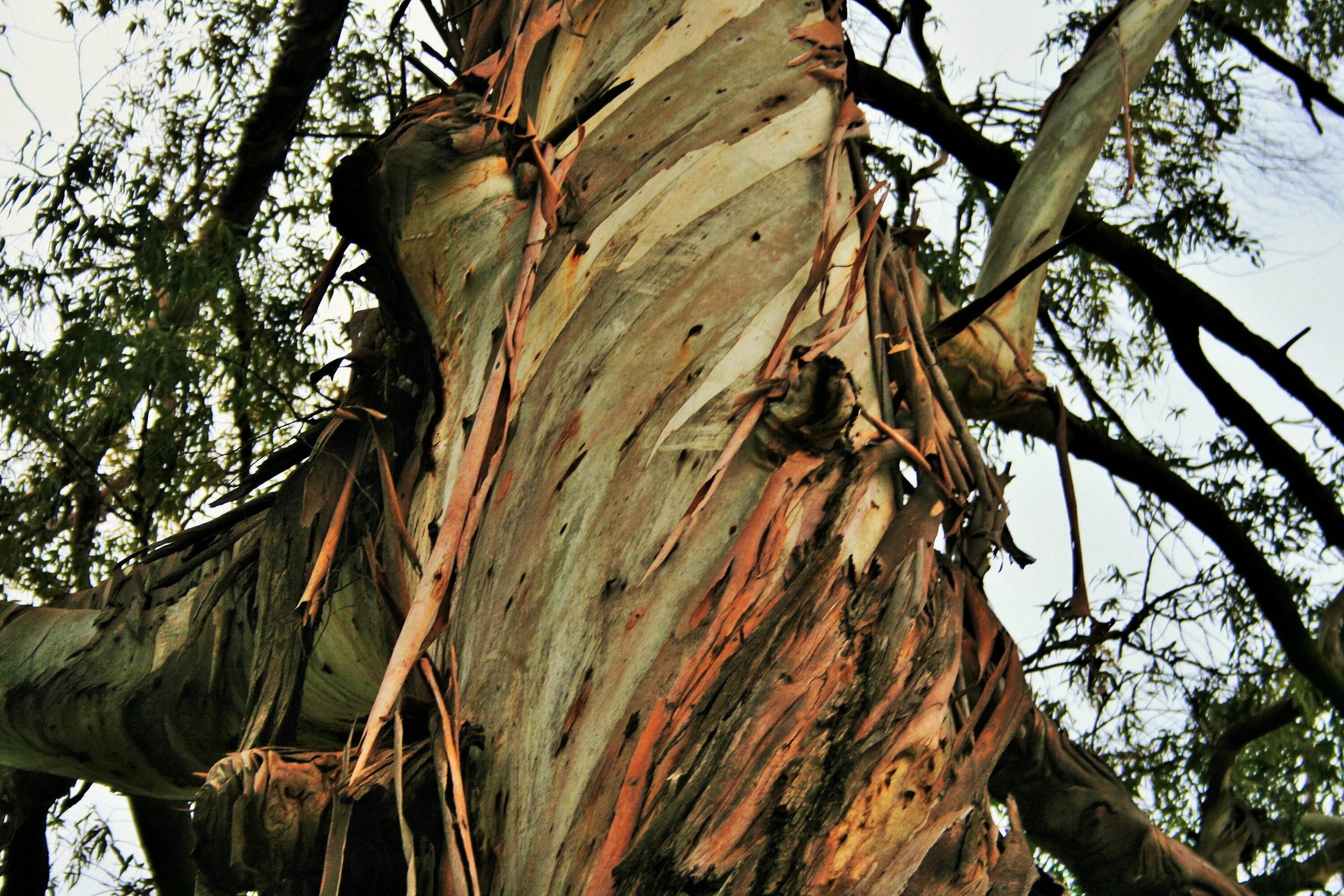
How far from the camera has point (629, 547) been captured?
2.71ft

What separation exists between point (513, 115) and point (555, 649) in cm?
63

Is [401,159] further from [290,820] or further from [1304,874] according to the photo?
[1304,874]

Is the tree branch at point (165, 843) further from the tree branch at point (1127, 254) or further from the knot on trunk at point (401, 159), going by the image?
the tree branch at point (1127, 254)

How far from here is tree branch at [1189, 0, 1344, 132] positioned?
11.4 ft

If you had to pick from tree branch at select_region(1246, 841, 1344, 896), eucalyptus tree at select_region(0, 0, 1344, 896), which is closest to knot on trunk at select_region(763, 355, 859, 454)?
eucalyptus tree at select_region(0, 0, 1344, 896)

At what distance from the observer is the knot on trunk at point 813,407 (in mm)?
818

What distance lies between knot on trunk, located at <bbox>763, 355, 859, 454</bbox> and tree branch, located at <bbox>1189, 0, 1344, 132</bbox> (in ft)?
10.7

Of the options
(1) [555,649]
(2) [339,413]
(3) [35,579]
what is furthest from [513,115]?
(3) [35,579]

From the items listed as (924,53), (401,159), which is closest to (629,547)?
(401,159)

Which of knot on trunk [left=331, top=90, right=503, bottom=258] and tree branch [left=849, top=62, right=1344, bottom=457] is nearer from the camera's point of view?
knot on trunk [left=331, top=90, right=503, bottom=258]

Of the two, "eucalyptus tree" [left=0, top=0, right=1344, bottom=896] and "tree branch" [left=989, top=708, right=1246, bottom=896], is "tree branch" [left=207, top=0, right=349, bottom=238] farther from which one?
"tree branch" [left=989, top=708, right=1246, bottom=896]

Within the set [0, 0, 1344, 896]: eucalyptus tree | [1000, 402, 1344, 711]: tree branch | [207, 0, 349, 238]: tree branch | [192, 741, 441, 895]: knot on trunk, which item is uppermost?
[207, 0, 349, 238]: tree branch

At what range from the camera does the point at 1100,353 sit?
4039 millimetres

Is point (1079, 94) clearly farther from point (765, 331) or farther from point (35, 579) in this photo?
point (35, 579)
